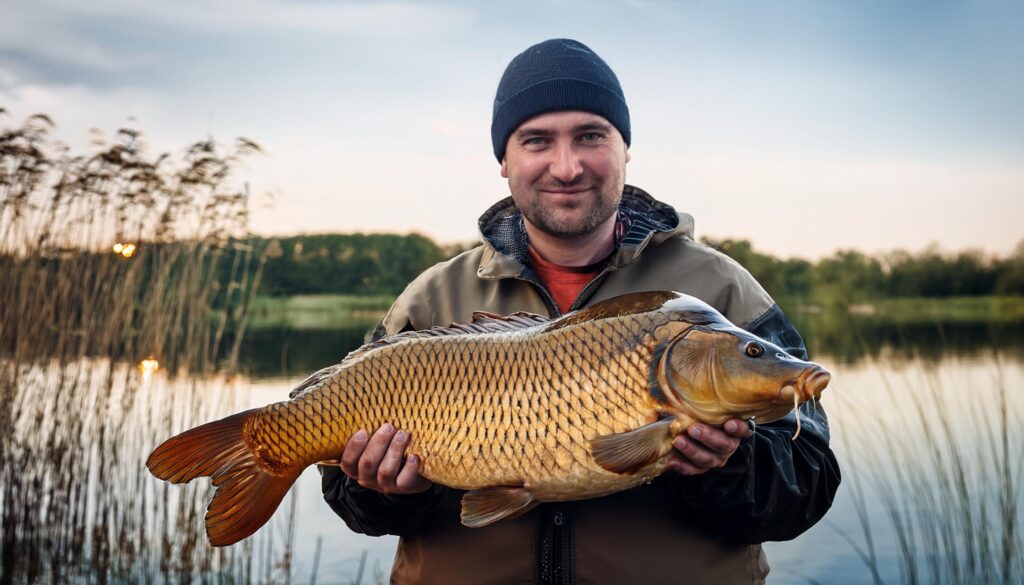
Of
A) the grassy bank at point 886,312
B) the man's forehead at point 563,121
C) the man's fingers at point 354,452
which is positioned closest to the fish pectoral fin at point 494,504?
the man's fingers at point 354,452

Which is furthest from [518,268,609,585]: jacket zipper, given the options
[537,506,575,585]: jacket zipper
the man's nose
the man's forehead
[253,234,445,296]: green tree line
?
[253,234,445,296]: green tree line

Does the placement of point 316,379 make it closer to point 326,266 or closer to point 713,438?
point 713,438

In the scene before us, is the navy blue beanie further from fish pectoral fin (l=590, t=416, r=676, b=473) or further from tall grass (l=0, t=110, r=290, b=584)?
tall grass (l=0, t=110, r=290, b=584)

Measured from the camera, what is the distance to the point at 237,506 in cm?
186

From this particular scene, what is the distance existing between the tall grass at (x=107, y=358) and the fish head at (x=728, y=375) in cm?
307

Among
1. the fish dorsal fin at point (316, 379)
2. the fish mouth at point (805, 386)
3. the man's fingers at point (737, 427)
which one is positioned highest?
the fish dorsal fin at point (316, 379)

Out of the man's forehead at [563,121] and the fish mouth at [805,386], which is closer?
the fish mouth at [805,386]

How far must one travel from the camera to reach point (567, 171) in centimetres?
220

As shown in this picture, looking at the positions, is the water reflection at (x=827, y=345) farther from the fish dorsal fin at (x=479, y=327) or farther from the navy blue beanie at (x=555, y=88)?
the fish dorsal fin at (x=479, y=327)

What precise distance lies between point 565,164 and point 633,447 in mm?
899

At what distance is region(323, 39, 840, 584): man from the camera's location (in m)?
1.83

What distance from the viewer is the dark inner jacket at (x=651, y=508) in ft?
6.08

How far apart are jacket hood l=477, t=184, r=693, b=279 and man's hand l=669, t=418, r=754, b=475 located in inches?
24.1

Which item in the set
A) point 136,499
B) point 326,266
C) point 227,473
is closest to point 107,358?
point 136,499
